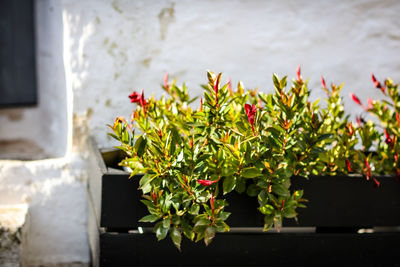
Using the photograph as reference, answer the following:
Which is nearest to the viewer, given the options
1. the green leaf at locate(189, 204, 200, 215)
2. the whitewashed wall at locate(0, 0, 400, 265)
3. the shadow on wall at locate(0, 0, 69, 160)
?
the green leaf at locate(189, 204, 200, 215)

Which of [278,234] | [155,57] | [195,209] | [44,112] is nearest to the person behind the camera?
[195,209]

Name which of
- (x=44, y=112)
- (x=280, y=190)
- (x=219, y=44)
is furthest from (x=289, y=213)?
(x=44, y=112)

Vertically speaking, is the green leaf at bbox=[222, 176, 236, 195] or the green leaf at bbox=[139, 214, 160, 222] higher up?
the green leaf at bbox=[222, 176, 236, 195]

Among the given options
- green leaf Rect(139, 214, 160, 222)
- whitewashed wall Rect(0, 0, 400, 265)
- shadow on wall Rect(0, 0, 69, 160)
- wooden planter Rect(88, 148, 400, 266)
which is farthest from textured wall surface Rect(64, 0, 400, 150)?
green leaf Rect(139, 214, 160, 222)

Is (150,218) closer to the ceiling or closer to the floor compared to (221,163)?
closer to the floor

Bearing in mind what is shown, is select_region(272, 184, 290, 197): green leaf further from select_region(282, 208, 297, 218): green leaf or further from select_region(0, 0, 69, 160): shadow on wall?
select_region(0, 0, 69, 160): shadow on wall

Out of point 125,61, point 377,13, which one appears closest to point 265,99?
point 125,61

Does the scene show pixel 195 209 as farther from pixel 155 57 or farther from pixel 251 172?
pixel 155 57

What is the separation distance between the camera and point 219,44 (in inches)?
78.5

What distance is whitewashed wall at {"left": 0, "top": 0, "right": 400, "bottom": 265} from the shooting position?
1.88 m


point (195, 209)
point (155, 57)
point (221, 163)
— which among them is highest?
point (155, 57)

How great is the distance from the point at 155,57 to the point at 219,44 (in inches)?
12.6

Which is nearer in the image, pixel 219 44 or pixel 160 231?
pixel 160 231

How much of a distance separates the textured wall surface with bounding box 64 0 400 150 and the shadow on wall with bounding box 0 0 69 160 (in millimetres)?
182
